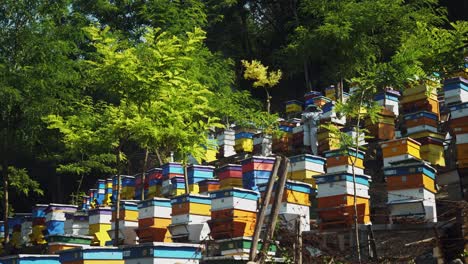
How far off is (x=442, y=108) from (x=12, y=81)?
37.4 ft

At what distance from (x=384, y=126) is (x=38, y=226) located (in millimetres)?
9940

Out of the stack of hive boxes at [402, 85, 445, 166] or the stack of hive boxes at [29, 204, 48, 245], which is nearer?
the stack of hive boxes at [402, 85, 445, 166]

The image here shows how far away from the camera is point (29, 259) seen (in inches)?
384

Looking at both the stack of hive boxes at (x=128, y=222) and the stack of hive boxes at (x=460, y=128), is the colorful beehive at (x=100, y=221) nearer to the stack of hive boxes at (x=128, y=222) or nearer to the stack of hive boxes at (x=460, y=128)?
the stack of hive boxes at (x=128, y=222)

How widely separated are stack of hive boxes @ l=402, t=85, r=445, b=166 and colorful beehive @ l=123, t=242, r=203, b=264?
6.16 metres

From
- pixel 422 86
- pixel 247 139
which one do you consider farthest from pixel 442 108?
pixel 247 139

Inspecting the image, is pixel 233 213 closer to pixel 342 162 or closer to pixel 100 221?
pixel 342 162

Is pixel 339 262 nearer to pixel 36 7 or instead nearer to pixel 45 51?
pixel 45 51

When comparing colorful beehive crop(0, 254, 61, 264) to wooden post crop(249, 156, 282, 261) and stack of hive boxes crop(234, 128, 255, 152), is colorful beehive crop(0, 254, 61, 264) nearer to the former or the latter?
wooden post crop(249, 156, 282, 261)

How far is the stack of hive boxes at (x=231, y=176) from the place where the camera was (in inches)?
540

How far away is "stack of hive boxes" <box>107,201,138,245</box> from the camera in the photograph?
12.9 meters

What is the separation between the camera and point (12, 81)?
14.2 metres

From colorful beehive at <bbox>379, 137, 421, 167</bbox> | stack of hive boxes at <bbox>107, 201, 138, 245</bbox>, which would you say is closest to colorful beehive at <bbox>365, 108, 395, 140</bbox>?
colorful beehive at <bbox>379, 137, 421, 167</bbox>

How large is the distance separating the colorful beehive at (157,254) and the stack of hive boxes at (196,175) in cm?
593
